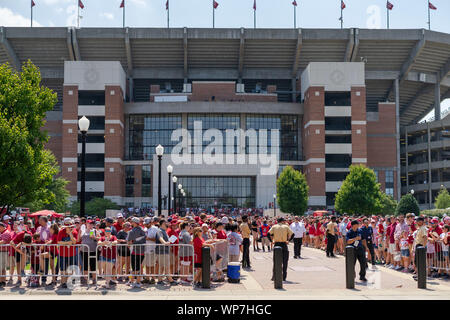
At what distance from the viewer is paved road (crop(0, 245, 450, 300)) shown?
39.4 feet

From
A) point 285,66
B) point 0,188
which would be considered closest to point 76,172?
point 285,66

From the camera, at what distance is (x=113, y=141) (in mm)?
77062

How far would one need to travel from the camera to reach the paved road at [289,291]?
12016 mm

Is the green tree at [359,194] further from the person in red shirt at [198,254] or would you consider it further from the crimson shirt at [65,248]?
the crimson shirt at [65,248]

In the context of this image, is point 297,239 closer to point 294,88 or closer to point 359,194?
point 359,194

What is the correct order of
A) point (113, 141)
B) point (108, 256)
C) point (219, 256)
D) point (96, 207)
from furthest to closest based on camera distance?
point (113, 141)
point (96, 207)
point (219, 256)
point (108, 256)

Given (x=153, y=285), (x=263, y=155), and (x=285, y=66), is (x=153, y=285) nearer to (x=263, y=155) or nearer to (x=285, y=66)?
(x=263, y=155)

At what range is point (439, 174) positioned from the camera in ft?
284

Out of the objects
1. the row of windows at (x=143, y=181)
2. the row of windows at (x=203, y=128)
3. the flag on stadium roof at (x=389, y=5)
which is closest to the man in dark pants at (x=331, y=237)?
the row of windows at (x=203, y=128)

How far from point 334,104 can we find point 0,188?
63171 mm

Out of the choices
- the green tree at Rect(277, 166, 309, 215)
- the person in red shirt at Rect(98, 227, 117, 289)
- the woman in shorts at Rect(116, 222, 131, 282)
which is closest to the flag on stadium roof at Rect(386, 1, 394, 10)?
the green tree at Rect(277, 166, 309, 215)

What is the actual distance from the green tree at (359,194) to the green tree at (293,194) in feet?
19.6

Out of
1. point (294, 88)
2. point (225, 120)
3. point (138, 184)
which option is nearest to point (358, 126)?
point (294, 88)

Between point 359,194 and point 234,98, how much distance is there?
2917 centimetres
